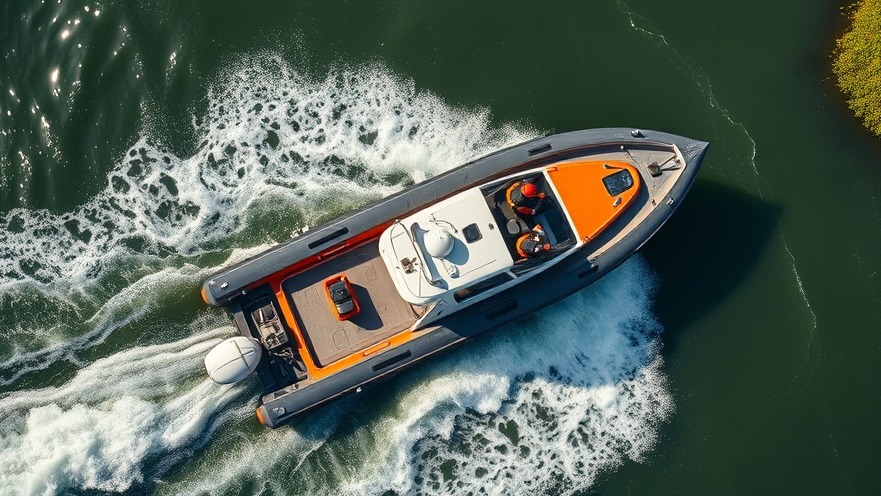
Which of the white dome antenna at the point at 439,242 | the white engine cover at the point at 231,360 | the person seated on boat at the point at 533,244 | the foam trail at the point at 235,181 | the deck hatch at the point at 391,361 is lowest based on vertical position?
the deck hatch at the point at 391,361

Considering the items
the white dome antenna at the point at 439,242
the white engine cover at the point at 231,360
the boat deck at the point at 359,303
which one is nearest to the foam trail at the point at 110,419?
the white engine cover at the point at 231,360

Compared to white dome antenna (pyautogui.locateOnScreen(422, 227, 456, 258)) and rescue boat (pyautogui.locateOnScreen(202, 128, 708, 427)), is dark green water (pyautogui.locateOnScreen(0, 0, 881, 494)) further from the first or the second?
white dome antenna (pyautogui.locateOnScreen(422, 227, 456, 258))

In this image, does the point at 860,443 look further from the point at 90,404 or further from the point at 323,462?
the point at 90,404

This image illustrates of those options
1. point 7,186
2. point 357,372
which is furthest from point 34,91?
point 357,372

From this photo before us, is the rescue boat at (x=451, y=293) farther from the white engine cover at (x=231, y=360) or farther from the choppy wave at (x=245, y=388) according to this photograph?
the choppy wave at (x=245, y=388)

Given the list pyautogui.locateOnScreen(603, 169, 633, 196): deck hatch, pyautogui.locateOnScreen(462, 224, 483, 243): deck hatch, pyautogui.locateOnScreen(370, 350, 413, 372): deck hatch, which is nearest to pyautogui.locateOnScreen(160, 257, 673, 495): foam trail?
pyautogui.locateOnScreen(370, 350, 413, 372): deck hatch

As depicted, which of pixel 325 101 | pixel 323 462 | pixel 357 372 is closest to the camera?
pixel 357 372

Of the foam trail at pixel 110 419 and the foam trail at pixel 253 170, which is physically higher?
the foam trail at pixel 253 170

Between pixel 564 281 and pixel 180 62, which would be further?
pixel 180 62
